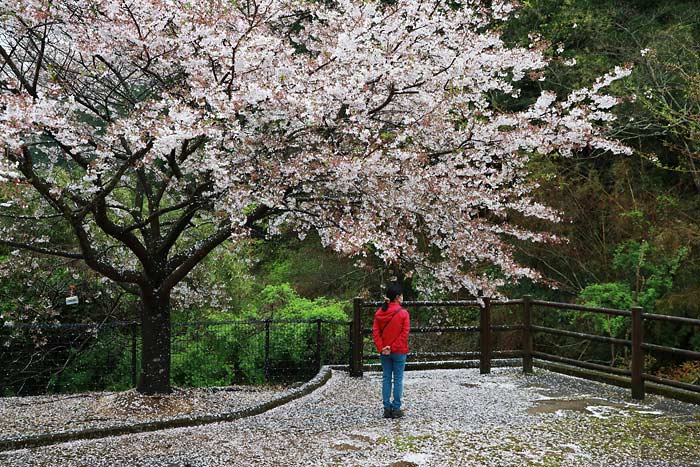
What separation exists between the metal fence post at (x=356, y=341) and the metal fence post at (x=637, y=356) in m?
3.85

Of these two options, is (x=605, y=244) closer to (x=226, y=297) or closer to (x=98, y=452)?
(x=226, y=297)

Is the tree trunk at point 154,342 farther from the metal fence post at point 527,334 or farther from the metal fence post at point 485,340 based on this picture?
the metal fence post at point 527,334

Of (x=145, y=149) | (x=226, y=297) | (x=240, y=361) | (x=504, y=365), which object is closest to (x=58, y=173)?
(x=226, y=297)

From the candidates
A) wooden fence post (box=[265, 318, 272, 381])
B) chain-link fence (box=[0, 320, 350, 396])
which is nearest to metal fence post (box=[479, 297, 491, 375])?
chain-link fence (box=[0, 320, 350, 396])

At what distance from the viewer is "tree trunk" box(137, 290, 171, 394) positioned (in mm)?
8906

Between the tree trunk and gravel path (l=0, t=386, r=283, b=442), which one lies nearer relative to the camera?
gravel path (l=0, t=386, r=283, b=442)

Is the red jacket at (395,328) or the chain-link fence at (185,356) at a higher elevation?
the red jacket at (395,328)

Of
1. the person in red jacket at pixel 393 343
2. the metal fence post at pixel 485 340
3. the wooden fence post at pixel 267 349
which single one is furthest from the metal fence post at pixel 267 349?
the metal fence post at pixel 485 340

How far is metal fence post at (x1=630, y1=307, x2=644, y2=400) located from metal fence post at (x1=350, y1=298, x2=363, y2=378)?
385 centimetres

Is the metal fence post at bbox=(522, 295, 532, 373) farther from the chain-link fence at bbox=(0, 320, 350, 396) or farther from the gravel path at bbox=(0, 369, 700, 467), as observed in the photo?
the chain-link fence at bbox=(0, 320, 350, 396)

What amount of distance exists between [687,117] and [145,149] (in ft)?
31.7

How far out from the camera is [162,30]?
25.0 feet

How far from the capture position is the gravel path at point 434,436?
6258mm

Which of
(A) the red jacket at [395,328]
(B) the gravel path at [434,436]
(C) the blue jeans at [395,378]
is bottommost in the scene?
(B) the gravel path at [434,436]
